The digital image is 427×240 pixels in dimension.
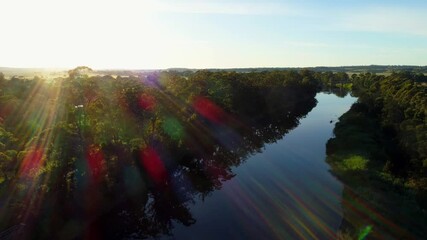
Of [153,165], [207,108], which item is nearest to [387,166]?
[153,165]

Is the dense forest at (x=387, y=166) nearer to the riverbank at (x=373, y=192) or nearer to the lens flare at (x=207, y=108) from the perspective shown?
the riverbank at (x=373, y=192)

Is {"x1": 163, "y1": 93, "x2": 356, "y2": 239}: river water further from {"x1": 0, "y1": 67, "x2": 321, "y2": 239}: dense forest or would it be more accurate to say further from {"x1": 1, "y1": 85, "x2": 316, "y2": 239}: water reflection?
{"x1": 0, "y1": 67, "x2": 321, "y2": 239}: dense forest

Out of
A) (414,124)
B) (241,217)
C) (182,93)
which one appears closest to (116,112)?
(241,217)

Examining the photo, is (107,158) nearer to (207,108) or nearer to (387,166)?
(387,166)

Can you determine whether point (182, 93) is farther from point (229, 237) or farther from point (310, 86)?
point (310, 86)

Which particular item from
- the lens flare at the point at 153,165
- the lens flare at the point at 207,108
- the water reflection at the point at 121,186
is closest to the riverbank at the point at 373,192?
the water reflection at the point at 121,186

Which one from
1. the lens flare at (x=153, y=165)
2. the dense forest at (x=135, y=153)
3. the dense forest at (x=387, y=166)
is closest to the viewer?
the dense forest at (x=135, y=153)
